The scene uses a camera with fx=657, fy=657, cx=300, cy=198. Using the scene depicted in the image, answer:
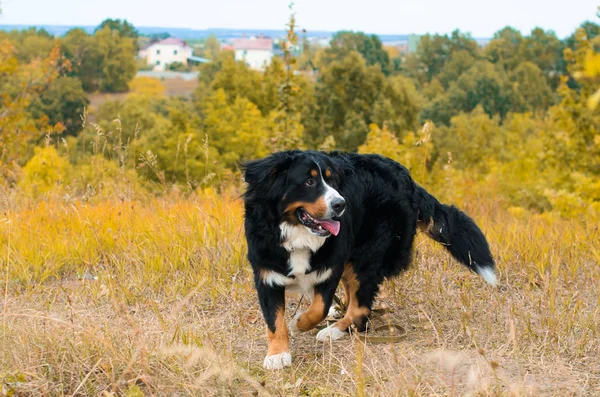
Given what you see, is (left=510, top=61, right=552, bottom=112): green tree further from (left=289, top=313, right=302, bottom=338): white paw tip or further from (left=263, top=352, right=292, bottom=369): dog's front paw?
(left=263, top=352, right=292, bottom=369): dog's front paw

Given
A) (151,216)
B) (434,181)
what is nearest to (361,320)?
(151,216)

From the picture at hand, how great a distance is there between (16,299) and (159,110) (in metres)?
59.3

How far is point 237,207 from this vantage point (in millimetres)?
6523

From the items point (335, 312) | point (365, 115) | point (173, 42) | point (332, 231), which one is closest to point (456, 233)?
point (335, 312)

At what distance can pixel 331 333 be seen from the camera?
14.1ft

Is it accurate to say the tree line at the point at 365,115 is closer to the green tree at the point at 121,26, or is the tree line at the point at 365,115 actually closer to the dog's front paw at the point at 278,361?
the dog's front paw at the point at 278,361

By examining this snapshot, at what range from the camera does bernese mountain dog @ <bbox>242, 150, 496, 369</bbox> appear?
151 inches

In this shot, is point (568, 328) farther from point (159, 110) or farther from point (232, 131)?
point (159, 110)

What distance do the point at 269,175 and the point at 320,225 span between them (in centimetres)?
42

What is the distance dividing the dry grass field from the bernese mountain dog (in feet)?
0.81

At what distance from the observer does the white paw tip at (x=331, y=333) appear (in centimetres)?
429

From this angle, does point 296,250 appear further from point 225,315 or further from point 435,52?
point 435,52

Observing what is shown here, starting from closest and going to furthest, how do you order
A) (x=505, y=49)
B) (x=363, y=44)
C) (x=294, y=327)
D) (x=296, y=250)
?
(x=296, y=250), (x=294, y=327), (x=505, y=49), (x=363, y=44)

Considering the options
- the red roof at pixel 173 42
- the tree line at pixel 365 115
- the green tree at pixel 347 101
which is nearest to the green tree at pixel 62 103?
the tree line at pixel 365 115
